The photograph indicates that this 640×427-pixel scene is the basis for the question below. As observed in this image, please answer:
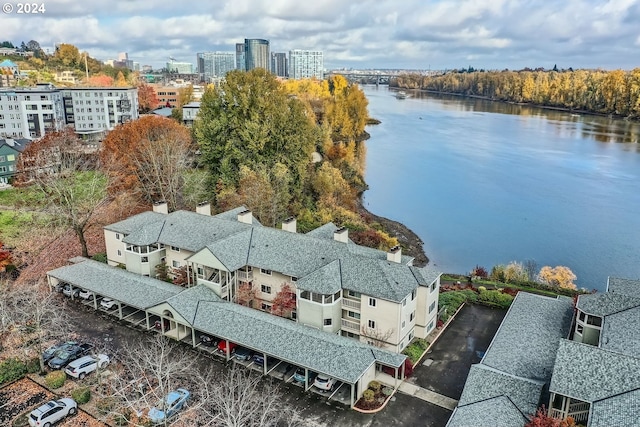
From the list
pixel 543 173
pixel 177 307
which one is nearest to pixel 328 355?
pixel 177 307

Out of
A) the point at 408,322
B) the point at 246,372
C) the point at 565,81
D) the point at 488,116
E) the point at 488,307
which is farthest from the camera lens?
the point at 565,81

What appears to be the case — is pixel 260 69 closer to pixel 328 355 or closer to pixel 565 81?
pixel 328 355

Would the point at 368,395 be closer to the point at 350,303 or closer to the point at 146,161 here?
the point at 350,303

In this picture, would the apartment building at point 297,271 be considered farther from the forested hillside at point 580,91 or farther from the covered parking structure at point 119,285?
the forested hillside at point 580,91

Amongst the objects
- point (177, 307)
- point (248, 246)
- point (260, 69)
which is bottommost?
point (177, 307)

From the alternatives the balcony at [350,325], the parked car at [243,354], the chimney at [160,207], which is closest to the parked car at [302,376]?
the parked car at [243,354]
